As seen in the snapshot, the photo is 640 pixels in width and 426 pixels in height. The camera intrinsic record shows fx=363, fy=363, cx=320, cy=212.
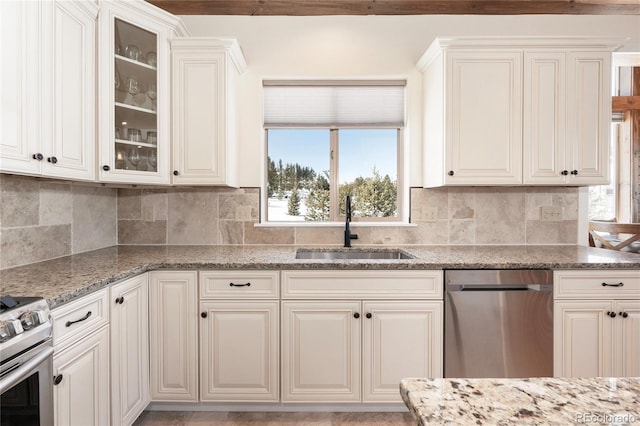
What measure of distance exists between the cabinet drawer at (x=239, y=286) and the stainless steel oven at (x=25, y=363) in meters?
0.84

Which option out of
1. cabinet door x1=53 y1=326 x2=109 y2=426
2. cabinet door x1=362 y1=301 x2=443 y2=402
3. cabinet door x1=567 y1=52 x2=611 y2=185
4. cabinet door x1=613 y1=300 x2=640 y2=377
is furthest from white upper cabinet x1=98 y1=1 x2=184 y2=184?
cabinet door x1=613 y1=300 x2=640 y2=377

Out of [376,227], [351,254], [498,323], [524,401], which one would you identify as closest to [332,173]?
[376,227]

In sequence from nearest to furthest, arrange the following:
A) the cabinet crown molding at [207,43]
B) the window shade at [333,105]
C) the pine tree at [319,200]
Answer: the cabinet crown molding at [207,43]
the window shade at [333,105]
the pine tree at [319,200]

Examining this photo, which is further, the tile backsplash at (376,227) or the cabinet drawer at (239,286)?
the tile backsplash at (376,227)

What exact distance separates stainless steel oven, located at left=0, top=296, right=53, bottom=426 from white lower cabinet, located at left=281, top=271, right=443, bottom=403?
110cm

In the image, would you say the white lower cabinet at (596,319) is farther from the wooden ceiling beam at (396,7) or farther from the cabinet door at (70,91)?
the cabinet door at (70,91)

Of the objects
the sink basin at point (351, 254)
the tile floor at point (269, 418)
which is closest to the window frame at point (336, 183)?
the sink basin at point (351, 254)

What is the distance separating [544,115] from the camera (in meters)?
2.39

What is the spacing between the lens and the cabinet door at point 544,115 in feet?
7.80

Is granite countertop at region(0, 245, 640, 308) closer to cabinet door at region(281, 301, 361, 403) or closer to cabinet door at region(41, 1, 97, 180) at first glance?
cabinet door at region(281, 301, 361, 403)

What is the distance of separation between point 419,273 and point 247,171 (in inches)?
58.9

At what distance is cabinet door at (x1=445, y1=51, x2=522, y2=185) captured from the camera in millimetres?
2375

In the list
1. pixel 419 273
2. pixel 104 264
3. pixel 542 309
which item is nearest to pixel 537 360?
pixel 542 309

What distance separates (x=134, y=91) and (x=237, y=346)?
166cm
